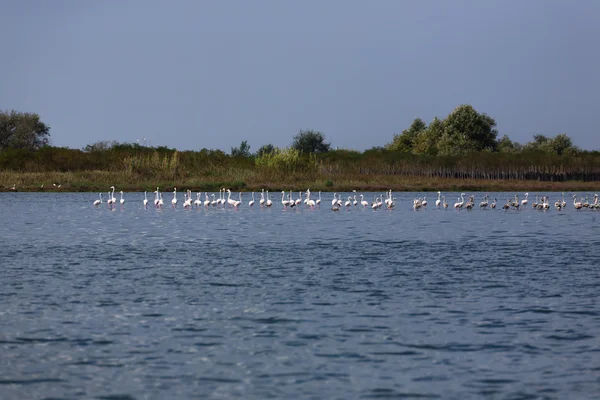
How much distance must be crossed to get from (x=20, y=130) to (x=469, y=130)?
190ft

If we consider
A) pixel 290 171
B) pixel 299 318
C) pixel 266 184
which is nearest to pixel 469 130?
pixel 290 171

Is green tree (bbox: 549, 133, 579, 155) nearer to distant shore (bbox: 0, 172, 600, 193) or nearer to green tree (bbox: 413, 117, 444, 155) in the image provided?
green tree (bbox: 413, 117, 444, 155)

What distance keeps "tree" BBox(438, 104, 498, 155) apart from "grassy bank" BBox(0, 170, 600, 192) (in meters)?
31.6

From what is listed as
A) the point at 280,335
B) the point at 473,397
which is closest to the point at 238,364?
the point at 280,335

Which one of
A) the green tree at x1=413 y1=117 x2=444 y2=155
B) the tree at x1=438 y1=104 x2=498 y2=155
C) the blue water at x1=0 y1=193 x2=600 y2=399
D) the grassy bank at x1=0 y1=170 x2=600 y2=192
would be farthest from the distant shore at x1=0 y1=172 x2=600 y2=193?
the blue water at x1=0 y1=193 x2=600 y2=399

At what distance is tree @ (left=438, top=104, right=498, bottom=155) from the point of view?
405 feet

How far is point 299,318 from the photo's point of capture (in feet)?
59.4

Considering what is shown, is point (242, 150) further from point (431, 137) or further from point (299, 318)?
point (299, 318)

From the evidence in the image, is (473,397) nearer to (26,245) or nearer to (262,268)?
(262,268)

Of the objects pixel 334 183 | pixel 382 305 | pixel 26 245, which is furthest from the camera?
pixel 334 183

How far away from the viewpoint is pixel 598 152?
111m

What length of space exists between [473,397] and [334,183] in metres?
73.1

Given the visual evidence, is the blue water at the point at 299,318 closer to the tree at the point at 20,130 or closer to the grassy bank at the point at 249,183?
the grassy bank at the point at 249,183

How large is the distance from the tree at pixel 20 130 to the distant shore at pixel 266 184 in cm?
4394
